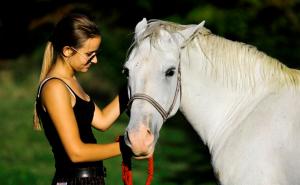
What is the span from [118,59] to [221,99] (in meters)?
11.6

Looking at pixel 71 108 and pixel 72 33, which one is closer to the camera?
pixel 71 108

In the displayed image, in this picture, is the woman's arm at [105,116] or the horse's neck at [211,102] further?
the woman's arm at [105,116]

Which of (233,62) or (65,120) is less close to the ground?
(233,62)

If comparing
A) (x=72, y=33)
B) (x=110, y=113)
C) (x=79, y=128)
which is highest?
(x=72, y=33)

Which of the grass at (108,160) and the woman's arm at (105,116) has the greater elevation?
the woman's arm at (105,116)

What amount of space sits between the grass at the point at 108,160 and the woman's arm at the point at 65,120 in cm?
267

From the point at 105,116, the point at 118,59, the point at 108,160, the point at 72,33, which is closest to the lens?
the point at 72,33

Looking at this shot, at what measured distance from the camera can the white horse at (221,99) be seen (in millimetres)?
3678

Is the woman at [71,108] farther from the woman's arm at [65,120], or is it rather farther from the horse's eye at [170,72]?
the horse's eye at [170,72]

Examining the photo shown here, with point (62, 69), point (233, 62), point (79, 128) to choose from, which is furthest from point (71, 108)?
point (233, 62)

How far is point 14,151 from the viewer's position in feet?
37.3

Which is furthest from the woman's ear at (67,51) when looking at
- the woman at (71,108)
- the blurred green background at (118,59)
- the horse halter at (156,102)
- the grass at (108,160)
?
the grass at (108,160)

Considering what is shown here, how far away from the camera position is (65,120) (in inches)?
141

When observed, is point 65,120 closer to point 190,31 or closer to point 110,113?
point 110,113
